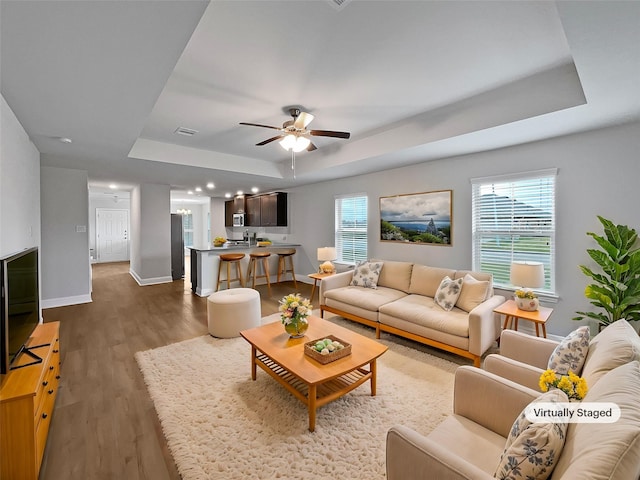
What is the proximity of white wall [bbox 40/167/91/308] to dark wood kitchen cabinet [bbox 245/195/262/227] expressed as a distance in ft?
12.6

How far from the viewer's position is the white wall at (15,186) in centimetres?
227

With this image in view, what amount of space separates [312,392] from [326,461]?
0.39 metres

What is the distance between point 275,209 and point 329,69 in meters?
5.20

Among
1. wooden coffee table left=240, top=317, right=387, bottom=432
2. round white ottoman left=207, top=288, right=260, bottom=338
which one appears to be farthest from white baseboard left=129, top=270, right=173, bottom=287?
wooden coffee table left=240, top=317, right=387, bottom=432

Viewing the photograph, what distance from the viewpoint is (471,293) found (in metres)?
3.30

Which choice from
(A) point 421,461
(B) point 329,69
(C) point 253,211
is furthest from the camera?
(C) point 253,211

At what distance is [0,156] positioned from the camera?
2193 millimetres

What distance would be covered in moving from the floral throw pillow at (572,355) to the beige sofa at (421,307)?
117 centimetres

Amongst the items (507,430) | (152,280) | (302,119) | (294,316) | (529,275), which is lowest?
(152,280)

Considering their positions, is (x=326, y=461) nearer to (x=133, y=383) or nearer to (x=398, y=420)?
(x=398, y=420)

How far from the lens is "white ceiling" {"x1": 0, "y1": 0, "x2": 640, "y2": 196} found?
1548 mm

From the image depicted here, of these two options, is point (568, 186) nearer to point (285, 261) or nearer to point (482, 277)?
point (482, 277)

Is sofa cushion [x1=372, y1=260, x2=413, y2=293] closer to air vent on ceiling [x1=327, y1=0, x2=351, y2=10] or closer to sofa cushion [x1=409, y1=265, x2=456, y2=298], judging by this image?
sofa cushion [x1=409, y1=265, x2=456, y2=298]

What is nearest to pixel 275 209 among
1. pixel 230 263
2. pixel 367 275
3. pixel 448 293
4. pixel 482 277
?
pixel 230 263
